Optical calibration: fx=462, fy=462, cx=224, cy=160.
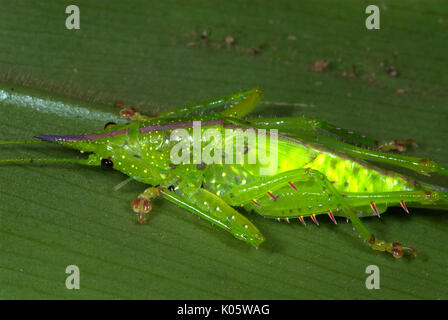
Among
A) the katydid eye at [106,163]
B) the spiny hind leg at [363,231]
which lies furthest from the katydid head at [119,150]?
the spiny hind leg at [363,231]

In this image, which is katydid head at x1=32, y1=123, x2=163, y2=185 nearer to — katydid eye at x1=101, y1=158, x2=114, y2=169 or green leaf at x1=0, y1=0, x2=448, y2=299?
katydid eye at x1=101, y1=158, x2=114, y2=169

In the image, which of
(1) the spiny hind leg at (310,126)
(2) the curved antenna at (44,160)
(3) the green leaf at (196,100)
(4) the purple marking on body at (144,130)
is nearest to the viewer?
(3) the green leaf at (196,100)

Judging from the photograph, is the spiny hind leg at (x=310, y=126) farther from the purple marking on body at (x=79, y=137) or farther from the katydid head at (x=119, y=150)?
the purple marking on body at (x=79, y=137)

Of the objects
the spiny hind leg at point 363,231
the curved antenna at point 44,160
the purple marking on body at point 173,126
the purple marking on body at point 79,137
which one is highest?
the purple marking on body at point 173,126

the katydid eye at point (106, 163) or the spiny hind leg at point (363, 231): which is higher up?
the katydid eye at point (106, 163)

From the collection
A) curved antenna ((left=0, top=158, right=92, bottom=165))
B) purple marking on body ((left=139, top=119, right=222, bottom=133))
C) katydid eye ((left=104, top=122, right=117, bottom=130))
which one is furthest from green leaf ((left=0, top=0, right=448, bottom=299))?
purple marking on body ((left=139, top=119, right=222, bottom=133))

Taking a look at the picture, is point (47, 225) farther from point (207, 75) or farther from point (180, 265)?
point (207, 75)
